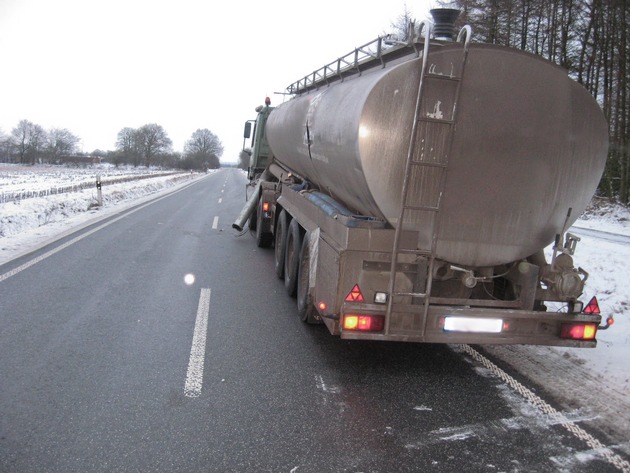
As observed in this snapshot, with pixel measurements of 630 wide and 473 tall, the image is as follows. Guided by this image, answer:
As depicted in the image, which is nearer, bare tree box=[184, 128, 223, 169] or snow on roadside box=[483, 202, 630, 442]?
snow on roadside box=[483, 202, 630, 442]

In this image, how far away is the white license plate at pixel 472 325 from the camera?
3955mm

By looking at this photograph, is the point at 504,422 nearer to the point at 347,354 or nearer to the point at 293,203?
the point at 347,354

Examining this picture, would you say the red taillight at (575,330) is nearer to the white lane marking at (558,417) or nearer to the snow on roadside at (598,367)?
the snow on roadside at (598,367)

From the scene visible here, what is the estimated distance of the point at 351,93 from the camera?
4383 mm

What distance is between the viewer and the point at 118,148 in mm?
104688

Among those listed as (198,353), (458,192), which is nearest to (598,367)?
(458,192)

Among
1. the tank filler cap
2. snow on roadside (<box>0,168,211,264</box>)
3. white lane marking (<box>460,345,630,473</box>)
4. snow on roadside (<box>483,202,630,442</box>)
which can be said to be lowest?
snow on roadside (<box>0,168,211,264</box>)

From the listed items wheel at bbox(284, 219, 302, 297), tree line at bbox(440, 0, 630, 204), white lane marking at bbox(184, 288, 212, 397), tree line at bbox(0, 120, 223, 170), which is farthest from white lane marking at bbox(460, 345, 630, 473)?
tree line at bbox(0, 120, 223, 170)

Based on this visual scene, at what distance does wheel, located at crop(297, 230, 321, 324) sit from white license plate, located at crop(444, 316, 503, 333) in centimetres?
148

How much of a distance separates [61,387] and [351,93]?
3520 millimetres

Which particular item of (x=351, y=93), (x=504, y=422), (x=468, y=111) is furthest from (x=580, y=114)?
(x=504, y=422)

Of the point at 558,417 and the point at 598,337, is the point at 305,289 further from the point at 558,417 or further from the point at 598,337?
the point at 598,337

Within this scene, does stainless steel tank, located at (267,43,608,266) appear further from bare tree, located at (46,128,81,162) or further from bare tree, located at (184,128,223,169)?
bare tree, located at (184,128,223,169)

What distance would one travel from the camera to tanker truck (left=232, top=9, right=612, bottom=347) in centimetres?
373
